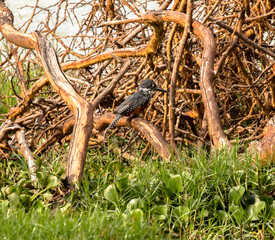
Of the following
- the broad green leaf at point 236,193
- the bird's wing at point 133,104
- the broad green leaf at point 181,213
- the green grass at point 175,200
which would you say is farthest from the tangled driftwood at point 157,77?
the broad green leaf at point 181,213

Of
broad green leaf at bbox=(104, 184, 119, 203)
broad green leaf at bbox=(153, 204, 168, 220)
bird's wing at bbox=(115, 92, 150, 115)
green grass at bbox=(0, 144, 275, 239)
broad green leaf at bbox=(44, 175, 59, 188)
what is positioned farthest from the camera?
bird's wing at bbox=(115, 92, 150, 115)

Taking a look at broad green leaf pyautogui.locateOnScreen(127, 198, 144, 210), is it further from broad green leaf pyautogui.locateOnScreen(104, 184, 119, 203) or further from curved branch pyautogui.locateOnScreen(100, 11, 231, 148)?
curved branch pyautogui.locateOnScreen(100, 11, 231, 148)

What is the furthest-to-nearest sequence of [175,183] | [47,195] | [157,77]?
1. [157,77]
2. [47,195]
3. [175,183]

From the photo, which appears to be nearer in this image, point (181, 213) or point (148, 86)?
point (181, 213)

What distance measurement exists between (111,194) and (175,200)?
0.47m

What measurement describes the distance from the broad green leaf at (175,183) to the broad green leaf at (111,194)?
40cm

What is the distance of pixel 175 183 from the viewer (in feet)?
10.9

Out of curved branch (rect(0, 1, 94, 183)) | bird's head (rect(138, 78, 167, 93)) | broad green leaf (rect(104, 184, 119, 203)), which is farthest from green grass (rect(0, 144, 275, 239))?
bird's head (rect(138, 78, 167, 93))

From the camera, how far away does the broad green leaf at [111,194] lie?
11.0 feet

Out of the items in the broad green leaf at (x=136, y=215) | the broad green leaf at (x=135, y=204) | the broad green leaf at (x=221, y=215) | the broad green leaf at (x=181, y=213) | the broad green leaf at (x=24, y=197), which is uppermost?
the broad green leaf at (x=24, y=197)

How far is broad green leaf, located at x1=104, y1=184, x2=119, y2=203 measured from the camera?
3348 mm

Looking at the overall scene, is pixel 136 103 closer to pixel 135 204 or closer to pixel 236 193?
pixel 135 204

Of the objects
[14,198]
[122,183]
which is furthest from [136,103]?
[14,198]

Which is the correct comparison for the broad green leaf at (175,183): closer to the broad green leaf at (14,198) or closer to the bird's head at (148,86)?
the broad green leaf at (14,198)
